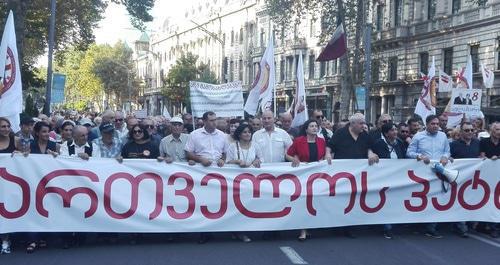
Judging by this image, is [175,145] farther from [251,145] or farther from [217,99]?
[217,99]

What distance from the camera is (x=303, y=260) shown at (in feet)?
24.0

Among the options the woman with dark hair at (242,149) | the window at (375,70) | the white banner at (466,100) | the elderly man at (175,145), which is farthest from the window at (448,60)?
the woman with dark hair at (242,149)

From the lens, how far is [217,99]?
11.6 m

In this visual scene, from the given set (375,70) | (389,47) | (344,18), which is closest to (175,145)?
(344,18)

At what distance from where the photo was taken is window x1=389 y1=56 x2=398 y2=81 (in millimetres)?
43378

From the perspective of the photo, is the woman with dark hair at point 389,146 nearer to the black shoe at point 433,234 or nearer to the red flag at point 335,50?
the black shoe at point 433,234

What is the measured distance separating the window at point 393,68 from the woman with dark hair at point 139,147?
120ft

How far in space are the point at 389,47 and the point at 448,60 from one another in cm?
668

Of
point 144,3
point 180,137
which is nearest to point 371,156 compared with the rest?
point 180,137

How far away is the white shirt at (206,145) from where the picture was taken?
8727mm

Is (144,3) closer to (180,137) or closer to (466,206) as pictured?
(180,137)

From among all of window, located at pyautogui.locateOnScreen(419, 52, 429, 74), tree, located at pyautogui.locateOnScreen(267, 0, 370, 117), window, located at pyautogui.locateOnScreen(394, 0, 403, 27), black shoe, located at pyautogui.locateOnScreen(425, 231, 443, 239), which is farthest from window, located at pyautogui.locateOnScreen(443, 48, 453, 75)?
black shoe, located at pyautogui.locateOnScreen(425, 231, 443, 239)

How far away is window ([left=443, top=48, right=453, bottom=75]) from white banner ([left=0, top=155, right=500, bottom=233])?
30310 millimetres

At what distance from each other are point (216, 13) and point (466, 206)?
214 ft
